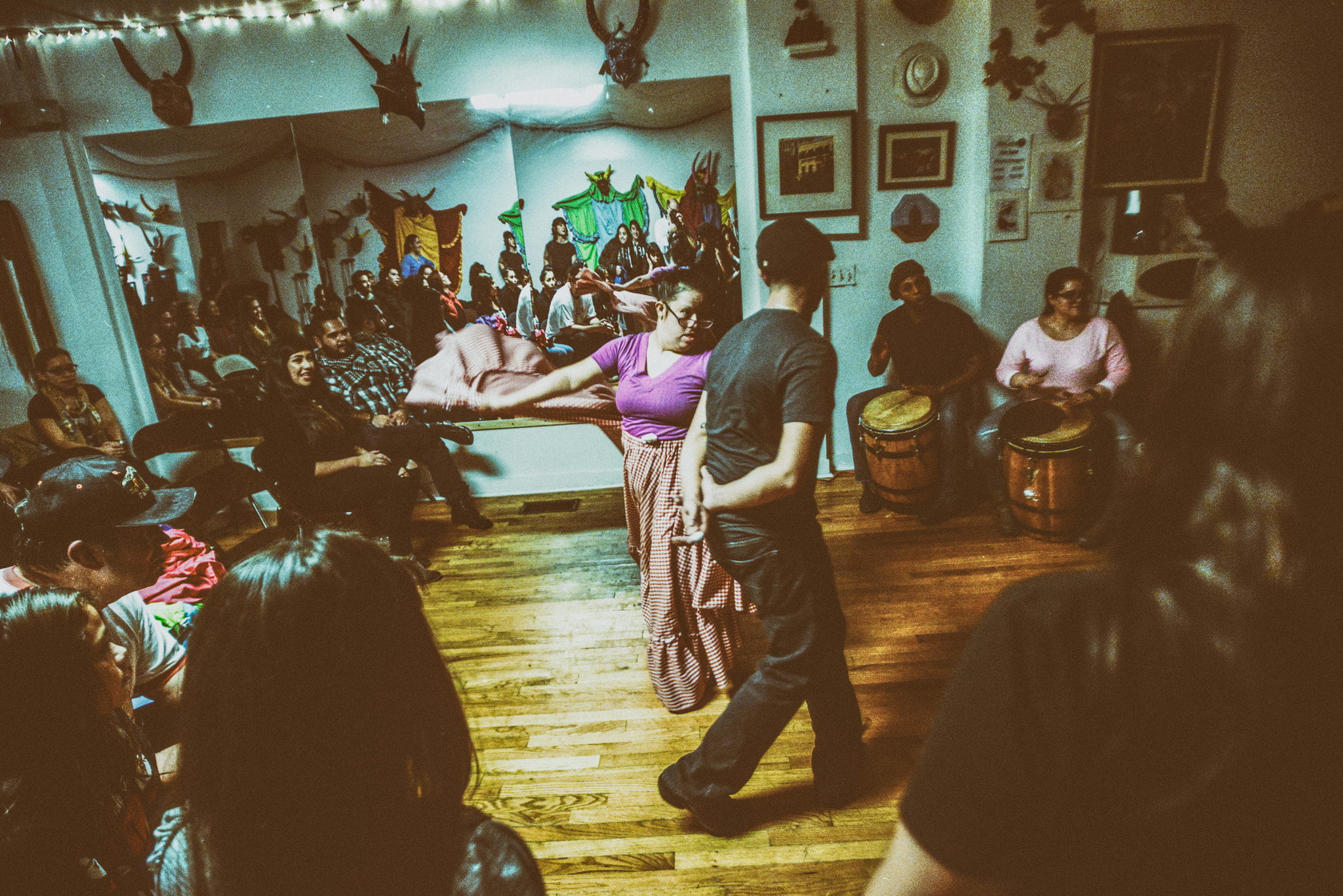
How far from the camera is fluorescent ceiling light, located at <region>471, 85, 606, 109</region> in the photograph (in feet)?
14.6

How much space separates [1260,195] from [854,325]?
258 centimetres

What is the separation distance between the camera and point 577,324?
15.7 feet

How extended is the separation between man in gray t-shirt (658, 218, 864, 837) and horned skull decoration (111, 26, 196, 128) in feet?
15.5

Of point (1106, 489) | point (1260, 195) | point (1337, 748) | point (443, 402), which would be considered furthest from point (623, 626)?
point (1260, 195)

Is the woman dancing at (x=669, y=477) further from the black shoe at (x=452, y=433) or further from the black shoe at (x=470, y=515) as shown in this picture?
the black shoe at (x=470, y=515)

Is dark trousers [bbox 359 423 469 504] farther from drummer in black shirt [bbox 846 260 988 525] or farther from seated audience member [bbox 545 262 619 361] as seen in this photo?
drummer in black shirt [bbox 846 260 988 525]

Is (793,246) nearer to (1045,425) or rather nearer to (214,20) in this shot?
(1045,425)

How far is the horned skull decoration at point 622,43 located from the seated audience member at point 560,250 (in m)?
0.97

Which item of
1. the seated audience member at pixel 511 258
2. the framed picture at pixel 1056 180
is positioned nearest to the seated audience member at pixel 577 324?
the seated audience member at pixel 511 258

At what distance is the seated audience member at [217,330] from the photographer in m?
4.89

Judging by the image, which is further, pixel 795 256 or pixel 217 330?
pixel 217 330

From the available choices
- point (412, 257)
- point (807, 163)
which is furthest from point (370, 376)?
point (807, 163)

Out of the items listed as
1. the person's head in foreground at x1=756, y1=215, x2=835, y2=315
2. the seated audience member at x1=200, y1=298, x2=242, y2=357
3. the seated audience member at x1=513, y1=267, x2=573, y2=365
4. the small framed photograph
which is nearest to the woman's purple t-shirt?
the person's head in foreground at x1=756, y1=215, x2=835, y2=315

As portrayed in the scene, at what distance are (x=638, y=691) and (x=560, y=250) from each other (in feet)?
10.0
